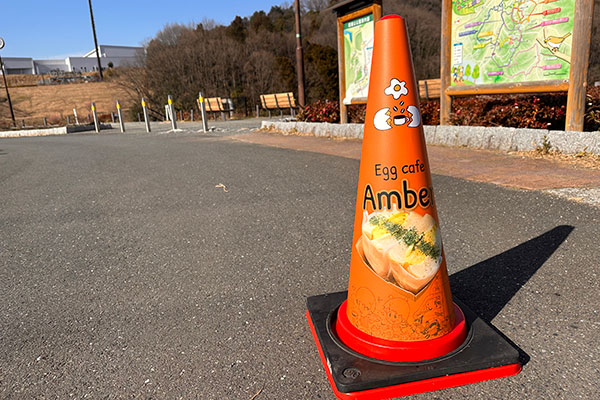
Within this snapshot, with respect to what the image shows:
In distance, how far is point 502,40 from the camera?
7.34 metres

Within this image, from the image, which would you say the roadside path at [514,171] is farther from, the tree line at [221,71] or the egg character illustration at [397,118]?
the tree line at [221,71]

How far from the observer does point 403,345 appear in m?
1.88

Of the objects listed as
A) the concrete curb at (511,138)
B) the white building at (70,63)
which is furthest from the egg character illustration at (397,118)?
the white building at (70,63)

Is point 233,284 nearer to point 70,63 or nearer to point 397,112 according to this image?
point 397,112

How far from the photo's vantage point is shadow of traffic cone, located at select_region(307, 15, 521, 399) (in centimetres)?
188

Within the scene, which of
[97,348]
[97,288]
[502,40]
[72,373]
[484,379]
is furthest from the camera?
[502,40]

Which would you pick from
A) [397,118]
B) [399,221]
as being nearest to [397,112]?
[397,118]

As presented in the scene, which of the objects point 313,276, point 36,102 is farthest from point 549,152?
point 36,102

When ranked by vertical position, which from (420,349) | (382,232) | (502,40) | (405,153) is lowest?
(420,349)

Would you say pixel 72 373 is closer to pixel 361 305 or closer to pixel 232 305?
pixel 232 305

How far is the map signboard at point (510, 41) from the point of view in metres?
6.42

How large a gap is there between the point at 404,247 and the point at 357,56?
9.54 meters

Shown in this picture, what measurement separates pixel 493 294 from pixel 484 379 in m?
0.85

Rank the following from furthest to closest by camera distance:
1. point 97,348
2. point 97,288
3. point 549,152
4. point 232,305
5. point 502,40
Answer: point 502,40, point 549,152, point 97,288, point 232,305, point 97,348
